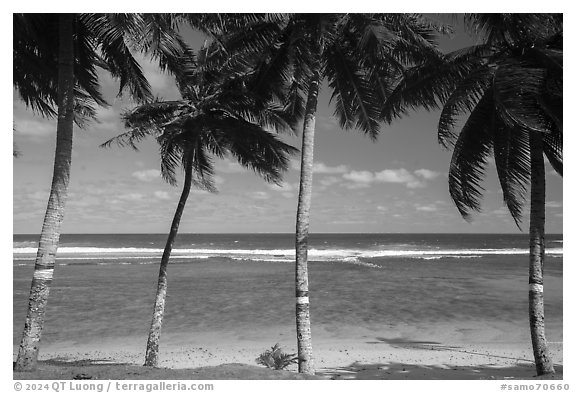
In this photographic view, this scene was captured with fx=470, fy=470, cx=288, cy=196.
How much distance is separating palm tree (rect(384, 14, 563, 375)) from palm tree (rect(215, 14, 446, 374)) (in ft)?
2.54

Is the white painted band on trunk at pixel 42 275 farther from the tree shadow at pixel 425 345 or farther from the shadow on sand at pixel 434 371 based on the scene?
the tree shadow at pixel 425 345

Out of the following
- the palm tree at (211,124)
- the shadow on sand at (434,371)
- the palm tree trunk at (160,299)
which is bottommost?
the shadow on sand at (434,371)

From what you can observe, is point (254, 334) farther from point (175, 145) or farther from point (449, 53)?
point (449, 53)

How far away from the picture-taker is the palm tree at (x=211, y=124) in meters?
11.4

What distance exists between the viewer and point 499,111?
26.0ft

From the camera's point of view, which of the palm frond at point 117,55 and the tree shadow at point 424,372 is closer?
the palm frond at point 117,55

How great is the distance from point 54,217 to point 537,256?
8672 mm

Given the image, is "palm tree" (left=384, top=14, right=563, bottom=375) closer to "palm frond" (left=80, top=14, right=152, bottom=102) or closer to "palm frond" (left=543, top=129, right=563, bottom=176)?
"palm frond" (left=543, top=129, right=563, bottom=176)

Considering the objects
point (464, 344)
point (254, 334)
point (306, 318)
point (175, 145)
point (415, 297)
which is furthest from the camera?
point (415, 297)

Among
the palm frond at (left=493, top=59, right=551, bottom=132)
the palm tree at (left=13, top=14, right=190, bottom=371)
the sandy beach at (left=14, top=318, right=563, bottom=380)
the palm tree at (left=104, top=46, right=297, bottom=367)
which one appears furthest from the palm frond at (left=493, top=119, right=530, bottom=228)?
the palm tree at (left=13, top=14, right=190, bottom=371)

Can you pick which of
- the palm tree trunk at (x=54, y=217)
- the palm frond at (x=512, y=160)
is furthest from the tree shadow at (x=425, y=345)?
the palm tree trunk at (x=54, y=217)

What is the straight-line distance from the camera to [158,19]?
754cm
